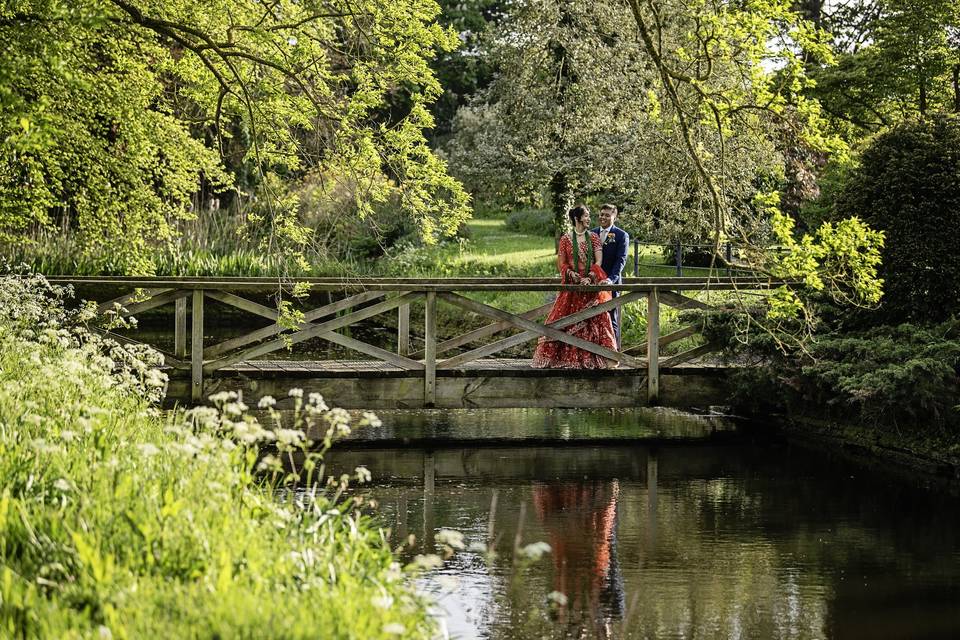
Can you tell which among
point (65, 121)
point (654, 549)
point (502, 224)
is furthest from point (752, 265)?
point (502, 224)

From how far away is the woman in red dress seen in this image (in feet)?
44.8

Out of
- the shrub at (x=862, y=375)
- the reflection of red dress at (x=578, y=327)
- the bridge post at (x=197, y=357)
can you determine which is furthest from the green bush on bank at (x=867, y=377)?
the bridge post at (x=197, y=357)

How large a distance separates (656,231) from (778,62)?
5.78 meters

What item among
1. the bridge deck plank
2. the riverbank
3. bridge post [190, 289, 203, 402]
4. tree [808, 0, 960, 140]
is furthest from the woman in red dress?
tree [808, 0, 960, 140]

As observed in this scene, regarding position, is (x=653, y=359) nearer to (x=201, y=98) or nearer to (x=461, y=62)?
(x=201, y=98)

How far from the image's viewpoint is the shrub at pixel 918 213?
41.4 ft

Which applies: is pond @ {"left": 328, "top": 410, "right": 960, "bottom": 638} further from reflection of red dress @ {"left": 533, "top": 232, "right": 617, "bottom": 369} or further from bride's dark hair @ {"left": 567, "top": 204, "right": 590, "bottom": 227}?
bride's dark hair @ {"left": 567, "top": 204, "right": 590, "bottom": 227}

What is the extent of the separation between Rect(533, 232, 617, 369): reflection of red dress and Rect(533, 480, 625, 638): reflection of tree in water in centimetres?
249

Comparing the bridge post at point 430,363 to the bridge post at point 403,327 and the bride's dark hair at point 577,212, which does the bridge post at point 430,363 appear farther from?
the bride's dark hair at point 577,212

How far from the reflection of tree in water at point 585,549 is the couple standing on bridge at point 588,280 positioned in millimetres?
2519

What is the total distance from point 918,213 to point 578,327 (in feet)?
A: 12.6

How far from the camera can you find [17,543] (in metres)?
4.76

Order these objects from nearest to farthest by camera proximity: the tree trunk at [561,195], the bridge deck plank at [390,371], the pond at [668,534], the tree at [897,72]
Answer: the pond at [668,534] < the bridge deck plank at [390,371] < the tree at [897,72] < the tree trunk at [561,195]

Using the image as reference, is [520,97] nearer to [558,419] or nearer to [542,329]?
[558,419]
